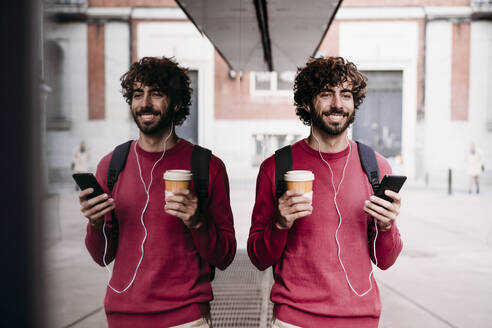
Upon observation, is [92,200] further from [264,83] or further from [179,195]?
[264,83]

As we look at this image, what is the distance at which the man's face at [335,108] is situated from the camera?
158 centimetres

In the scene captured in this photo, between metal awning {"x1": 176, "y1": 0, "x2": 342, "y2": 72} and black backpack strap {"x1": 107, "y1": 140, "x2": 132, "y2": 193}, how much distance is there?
69.5 inches

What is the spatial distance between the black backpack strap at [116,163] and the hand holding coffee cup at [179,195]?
381 millimetres

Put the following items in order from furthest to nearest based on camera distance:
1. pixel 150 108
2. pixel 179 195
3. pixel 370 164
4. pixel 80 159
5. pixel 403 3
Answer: pixel 403 3 → pixel 80 159 → pixel 370 164 → pixel 150 108 → pixel 179 195

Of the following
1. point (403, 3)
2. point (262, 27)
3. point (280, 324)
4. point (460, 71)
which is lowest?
point (280, 324)

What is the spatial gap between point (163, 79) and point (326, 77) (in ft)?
2.13

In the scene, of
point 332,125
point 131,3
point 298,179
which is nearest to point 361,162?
point 332,125

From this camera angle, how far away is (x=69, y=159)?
1760mm

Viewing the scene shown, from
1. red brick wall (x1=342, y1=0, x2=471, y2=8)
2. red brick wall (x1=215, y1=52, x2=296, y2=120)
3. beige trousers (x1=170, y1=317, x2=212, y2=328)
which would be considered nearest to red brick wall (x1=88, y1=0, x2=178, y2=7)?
red brick wall (x1=215, y1=52, x2=296, y2=120)

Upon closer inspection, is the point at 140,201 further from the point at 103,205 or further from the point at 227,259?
the point at 227,259

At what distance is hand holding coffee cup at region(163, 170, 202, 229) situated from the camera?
1.25m

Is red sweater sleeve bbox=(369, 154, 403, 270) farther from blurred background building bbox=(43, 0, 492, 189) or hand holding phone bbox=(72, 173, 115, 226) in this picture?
hand holding phone bbox=(72, 173, 115, 226)

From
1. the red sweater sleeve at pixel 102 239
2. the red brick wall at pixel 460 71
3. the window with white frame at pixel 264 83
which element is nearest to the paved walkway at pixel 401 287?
the red sweater sleeve at pixel 102 239

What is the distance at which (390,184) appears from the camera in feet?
4.59
